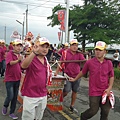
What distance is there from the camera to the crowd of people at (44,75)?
3.05 meters

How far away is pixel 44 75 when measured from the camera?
3.16 meters

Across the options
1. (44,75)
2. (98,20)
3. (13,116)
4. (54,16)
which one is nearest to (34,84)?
(44,75)

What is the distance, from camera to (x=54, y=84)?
4.86 metres

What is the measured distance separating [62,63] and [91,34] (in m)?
13.1

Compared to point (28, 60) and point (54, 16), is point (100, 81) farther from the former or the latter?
point (54, 16)

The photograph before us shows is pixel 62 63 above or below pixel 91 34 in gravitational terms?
below

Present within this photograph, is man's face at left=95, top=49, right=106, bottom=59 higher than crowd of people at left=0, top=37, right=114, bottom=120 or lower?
A: higher

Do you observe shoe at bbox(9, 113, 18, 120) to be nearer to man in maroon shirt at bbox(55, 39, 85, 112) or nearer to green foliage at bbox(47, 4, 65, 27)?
man in maroon shirt at bbox(55, 39, 85, 112)

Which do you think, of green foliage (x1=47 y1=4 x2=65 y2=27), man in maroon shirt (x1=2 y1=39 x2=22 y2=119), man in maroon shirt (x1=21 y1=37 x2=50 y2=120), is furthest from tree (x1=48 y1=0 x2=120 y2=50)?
man in maroon shirt (x1=21 y1=37 x2=50 y2=120)

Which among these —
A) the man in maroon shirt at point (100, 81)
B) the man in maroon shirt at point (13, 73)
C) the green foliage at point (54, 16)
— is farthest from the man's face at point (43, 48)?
the green foliage at point (54, 16)

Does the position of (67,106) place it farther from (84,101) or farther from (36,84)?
(36,84)

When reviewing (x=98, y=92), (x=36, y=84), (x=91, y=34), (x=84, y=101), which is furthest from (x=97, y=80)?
(x=91, y=34)

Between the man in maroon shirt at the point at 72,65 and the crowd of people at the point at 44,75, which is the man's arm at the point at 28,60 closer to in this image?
the crowd of people at the point at 44,75

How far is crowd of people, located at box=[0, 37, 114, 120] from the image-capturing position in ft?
10.0
